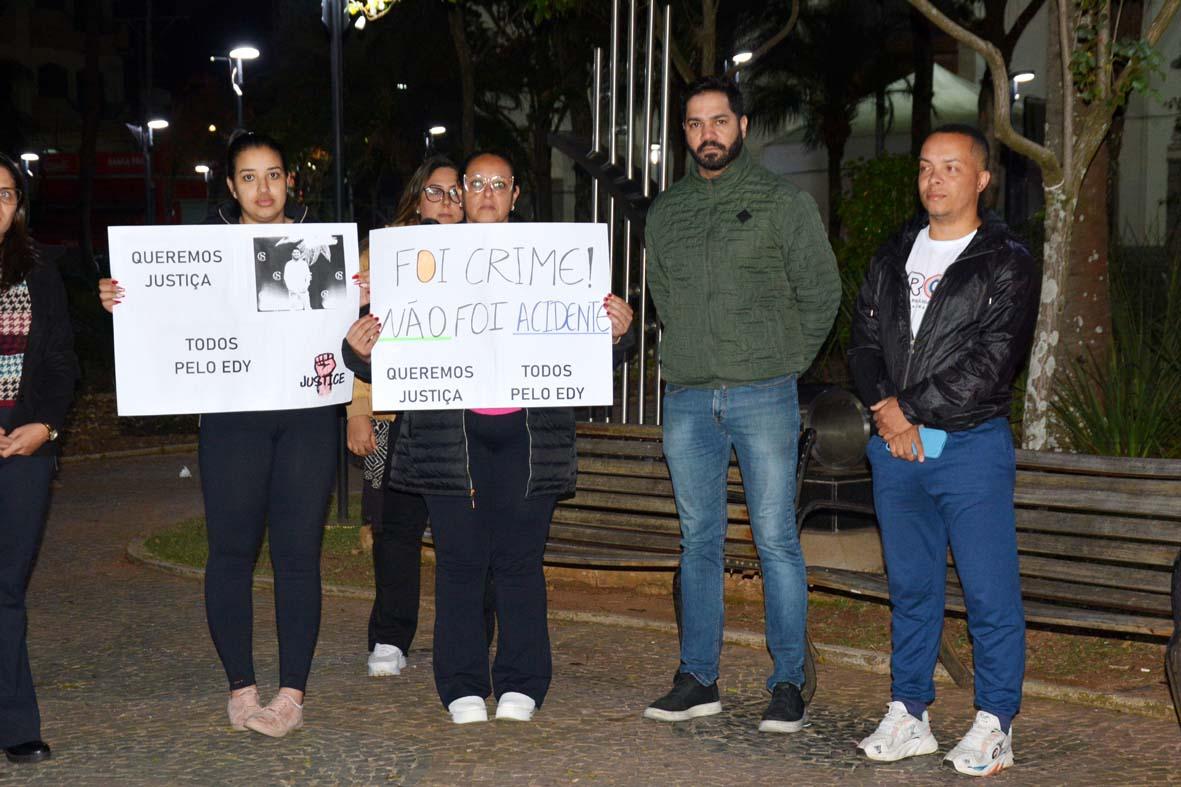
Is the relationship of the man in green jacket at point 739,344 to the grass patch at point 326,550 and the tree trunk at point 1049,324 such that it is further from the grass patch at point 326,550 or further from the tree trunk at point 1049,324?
the grass patch at point 326,550

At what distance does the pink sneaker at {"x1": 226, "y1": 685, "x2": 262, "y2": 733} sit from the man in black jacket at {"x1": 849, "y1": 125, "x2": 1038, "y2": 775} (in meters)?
2.30

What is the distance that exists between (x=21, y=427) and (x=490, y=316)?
1.76 metres

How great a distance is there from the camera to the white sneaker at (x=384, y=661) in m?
6.31

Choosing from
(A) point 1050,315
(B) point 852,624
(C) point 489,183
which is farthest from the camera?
(A) point 1050,315

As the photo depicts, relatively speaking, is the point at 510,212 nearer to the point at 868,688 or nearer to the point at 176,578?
the point at 868,688

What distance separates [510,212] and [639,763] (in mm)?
2194

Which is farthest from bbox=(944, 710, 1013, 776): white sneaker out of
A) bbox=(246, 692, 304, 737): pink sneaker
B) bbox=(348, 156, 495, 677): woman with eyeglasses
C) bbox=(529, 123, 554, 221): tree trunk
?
bbox=(529, 123, 554, 221): tree trunk

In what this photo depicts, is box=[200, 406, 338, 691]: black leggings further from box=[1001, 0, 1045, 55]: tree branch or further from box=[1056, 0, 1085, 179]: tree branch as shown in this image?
box=[1001, 0, 1045, 55]: tree branch

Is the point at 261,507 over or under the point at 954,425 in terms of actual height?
under

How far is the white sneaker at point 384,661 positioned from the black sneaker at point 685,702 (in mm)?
1242

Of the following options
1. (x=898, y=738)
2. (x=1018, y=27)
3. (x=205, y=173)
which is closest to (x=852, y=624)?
(x=898, y=738)

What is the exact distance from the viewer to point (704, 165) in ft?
17.7

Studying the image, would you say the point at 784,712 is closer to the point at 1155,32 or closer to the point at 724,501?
the point at 724,501

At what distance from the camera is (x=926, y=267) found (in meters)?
5.07
